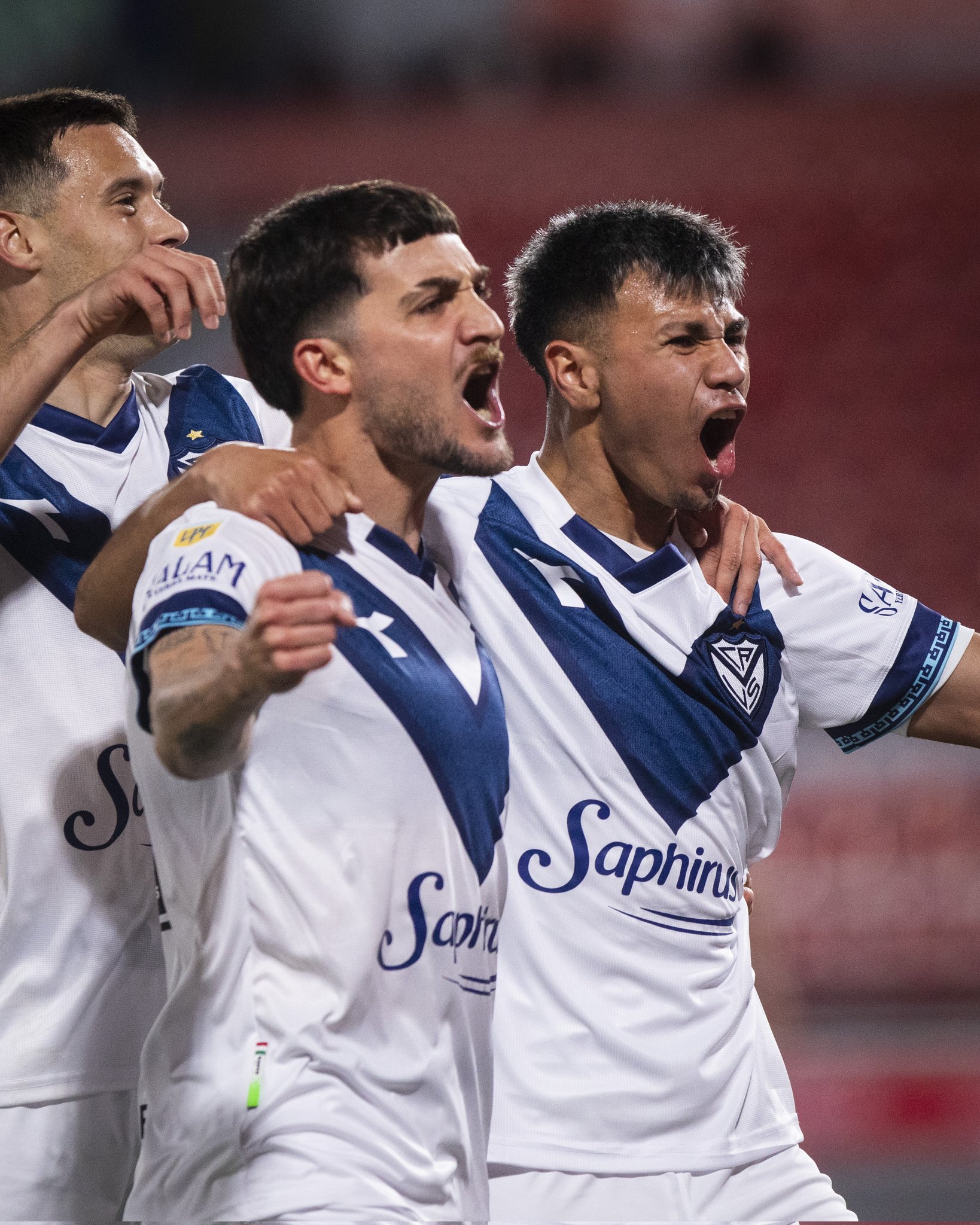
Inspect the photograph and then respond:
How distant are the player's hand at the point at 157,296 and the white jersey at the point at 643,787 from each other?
0.49 meters

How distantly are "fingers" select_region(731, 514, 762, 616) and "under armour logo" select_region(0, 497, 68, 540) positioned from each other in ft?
3.67

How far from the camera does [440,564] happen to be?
2230 millimetres

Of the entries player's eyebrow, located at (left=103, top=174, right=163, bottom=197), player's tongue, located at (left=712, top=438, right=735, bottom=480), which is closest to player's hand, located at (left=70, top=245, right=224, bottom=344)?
player's eyebrow, located at (left=103, top=174, right=163, bottom=197)

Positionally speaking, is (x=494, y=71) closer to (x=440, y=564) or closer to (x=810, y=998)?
(x=810, y=998)

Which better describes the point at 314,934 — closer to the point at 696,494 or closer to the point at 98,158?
the point at 696,494

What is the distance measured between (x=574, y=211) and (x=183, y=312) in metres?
0.98

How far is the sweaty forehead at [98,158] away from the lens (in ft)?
8.76

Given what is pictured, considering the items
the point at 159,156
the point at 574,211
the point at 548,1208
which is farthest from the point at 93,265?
the point at 159,156

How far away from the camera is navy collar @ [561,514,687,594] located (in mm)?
2480

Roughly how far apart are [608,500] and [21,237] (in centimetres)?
115

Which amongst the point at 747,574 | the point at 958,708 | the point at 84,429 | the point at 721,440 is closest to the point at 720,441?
the point at 721,440

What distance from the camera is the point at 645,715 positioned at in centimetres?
240

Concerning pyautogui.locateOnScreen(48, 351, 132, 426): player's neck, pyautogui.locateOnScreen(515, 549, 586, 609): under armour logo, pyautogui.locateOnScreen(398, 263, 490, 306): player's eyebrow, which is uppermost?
pyautogui.locateOnScreen(48, 351, 132, 426): player's neck

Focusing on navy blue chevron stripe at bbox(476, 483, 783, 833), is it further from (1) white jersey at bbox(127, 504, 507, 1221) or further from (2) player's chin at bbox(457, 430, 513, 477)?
(1) white jersey at bbox(127, 504, 507, 1221)
